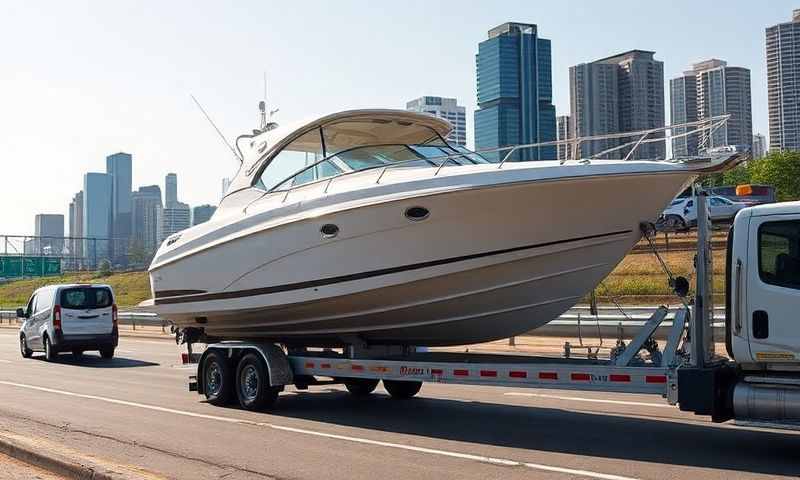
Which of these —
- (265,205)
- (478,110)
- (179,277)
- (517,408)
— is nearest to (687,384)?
(517,408)

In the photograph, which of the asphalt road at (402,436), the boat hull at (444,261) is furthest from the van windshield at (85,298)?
the boat hull at (444,261)

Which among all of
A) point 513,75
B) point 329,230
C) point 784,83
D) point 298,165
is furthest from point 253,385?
point 784,83

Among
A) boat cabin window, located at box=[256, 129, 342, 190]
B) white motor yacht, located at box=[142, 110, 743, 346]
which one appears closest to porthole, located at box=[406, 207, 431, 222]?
white motor yacht, located at box=[142, 110, 743, 346]

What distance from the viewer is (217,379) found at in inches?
471

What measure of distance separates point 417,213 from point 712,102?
107 feet

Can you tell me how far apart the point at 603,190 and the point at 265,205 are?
468cm

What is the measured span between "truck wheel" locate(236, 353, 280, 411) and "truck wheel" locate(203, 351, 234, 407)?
15 cm

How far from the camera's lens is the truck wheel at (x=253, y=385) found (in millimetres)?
11055

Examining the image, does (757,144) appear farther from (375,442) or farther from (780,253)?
(375,442)

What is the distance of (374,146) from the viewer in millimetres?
11172

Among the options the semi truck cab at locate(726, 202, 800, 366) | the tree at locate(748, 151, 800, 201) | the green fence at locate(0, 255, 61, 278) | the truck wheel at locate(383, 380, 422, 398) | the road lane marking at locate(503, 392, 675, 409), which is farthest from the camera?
the green fence at locate(0, 255, 61, 278)

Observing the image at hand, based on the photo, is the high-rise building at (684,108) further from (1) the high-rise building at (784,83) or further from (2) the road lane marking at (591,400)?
(1) the high-rise building at (784,83)

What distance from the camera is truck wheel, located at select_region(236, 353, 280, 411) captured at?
36.3 feet

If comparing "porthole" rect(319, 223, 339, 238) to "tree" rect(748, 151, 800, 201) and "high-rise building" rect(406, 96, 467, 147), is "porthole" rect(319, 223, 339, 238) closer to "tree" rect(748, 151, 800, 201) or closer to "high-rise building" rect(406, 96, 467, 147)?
"high-rise building" rect(406, 96, 467, 147)
